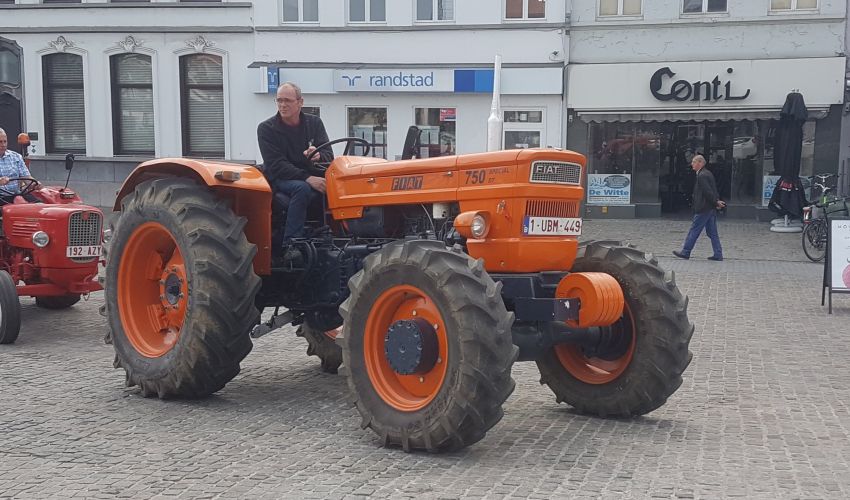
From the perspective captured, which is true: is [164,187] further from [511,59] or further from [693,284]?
[511,59]

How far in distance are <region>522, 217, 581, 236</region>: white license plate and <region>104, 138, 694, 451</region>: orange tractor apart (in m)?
0.01

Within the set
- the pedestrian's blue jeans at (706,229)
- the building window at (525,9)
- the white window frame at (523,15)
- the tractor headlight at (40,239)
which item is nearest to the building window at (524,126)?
the white window frame at (523,15)

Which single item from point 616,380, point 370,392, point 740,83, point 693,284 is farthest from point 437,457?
point 740,83

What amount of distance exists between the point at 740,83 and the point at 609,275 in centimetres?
1814

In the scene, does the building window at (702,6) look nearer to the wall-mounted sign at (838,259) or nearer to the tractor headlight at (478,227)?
the wall-mounted sign at (838,259)

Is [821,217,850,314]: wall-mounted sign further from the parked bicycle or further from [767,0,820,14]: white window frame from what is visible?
[767,0,820,14]: white window frame

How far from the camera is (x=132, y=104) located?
25.8m

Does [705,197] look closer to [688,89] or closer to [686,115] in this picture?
[686,115]

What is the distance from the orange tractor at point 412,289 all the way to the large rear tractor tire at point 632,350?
0.03 feet

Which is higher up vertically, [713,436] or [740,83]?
[740,83]

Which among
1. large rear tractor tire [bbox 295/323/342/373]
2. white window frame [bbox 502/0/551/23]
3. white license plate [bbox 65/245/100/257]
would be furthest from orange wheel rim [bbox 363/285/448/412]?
white window frame [bbox 502/0/551/23]

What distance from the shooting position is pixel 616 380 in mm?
6301

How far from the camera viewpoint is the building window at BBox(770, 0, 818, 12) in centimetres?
2242

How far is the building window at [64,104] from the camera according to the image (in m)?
25.8
